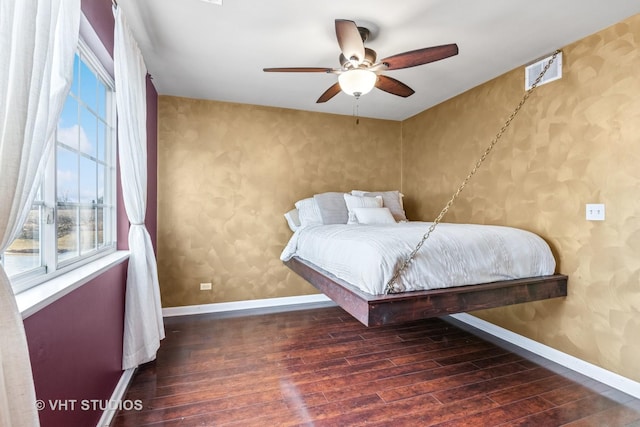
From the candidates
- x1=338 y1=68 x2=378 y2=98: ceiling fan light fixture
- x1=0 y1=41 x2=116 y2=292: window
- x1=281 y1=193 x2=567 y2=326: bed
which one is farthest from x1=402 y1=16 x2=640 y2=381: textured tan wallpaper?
x1=0 y1=41 x2=116 y2=292: window

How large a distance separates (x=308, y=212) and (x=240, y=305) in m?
1.37

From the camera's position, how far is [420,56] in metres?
1.91

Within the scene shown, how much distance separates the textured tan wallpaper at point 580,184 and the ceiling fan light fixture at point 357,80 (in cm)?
154

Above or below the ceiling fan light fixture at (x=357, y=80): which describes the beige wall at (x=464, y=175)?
below

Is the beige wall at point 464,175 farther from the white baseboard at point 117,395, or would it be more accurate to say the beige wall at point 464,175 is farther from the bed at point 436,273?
the white baseboard at point 117,395

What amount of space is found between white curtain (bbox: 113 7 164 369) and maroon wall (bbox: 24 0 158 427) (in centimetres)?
6

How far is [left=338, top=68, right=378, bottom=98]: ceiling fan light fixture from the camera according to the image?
207cm

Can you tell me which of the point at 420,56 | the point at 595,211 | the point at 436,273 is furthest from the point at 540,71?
the point at 436,273

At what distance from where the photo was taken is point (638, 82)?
1.96 m

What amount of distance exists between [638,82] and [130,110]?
3293mm

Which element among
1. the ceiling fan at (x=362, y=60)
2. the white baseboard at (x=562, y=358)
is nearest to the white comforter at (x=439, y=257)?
the white baseboard at (x=562, y=358)

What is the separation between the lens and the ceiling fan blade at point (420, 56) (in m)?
1.82

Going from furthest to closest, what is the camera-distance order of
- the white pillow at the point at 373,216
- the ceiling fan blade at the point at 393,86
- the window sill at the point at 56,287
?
1. the white pillow at the point at 373,216
2. the ceiling fan blade at the point at 393,86
3. the window sill at the point at 56,287

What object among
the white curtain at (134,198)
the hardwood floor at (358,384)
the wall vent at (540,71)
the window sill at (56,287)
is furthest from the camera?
the wall vent at (540,71)
